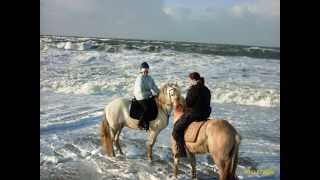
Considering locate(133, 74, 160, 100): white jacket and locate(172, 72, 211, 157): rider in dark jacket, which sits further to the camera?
locate(133, 74, 160, 100): white jacket

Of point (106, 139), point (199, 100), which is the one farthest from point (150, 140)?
point (199, 100)

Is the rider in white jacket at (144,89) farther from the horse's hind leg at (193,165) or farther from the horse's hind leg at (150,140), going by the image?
the horse's hind leg at (193,165)

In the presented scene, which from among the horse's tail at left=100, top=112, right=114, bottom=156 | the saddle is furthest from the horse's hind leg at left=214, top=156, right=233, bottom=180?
the horse's tail at left=100, top=112, right=114, bottom=156

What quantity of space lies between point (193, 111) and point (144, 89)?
0.51 metres

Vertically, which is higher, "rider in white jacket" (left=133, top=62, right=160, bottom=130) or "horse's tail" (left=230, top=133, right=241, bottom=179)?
"rider in white jacket" (left=133, top=62, right=160, bottom=130)

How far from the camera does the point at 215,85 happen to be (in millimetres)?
4711

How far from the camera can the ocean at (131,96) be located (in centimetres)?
464

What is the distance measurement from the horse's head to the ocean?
6 centimetres

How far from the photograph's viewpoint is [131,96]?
4.75 metres

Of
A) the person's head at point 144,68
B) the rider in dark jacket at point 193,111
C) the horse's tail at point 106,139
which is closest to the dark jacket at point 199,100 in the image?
the rider in dark jacket at point 193,111

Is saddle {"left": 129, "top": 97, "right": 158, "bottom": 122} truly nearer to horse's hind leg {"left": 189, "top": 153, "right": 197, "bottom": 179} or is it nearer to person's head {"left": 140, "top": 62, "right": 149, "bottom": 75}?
person's head {"left": 140, "top": 62, "right": 149, "bottom": 75}

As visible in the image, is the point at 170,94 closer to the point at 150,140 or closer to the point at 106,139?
the point at 150,140

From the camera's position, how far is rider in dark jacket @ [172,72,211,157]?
4.56m
